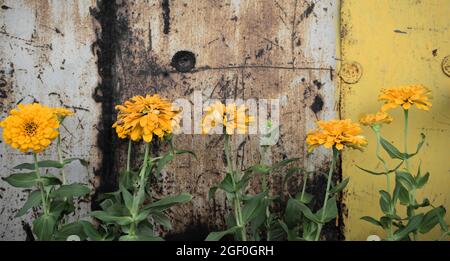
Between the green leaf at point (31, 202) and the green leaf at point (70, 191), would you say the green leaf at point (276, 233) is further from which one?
the green leaf at point (31, 202)

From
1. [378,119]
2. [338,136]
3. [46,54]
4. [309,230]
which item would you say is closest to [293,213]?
[309,230]

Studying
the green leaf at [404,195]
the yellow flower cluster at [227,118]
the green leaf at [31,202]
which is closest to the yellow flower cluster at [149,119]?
the yellow flower cluster at [227,118]

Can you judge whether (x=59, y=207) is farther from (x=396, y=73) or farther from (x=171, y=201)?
(x=396, y=73)

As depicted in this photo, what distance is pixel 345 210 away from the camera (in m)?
1.75

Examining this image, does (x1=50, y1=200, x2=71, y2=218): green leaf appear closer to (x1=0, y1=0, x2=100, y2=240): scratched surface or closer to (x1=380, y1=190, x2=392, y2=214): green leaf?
(x1=0, y1=0, x2=100, y2=240): scratched surface

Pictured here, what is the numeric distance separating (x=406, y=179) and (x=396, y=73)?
44 cm

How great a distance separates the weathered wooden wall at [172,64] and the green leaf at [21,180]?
0.35 m

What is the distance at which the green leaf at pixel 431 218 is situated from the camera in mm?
1431

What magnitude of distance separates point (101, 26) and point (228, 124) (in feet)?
2.25

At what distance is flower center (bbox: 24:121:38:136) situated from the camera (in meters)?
1.33
